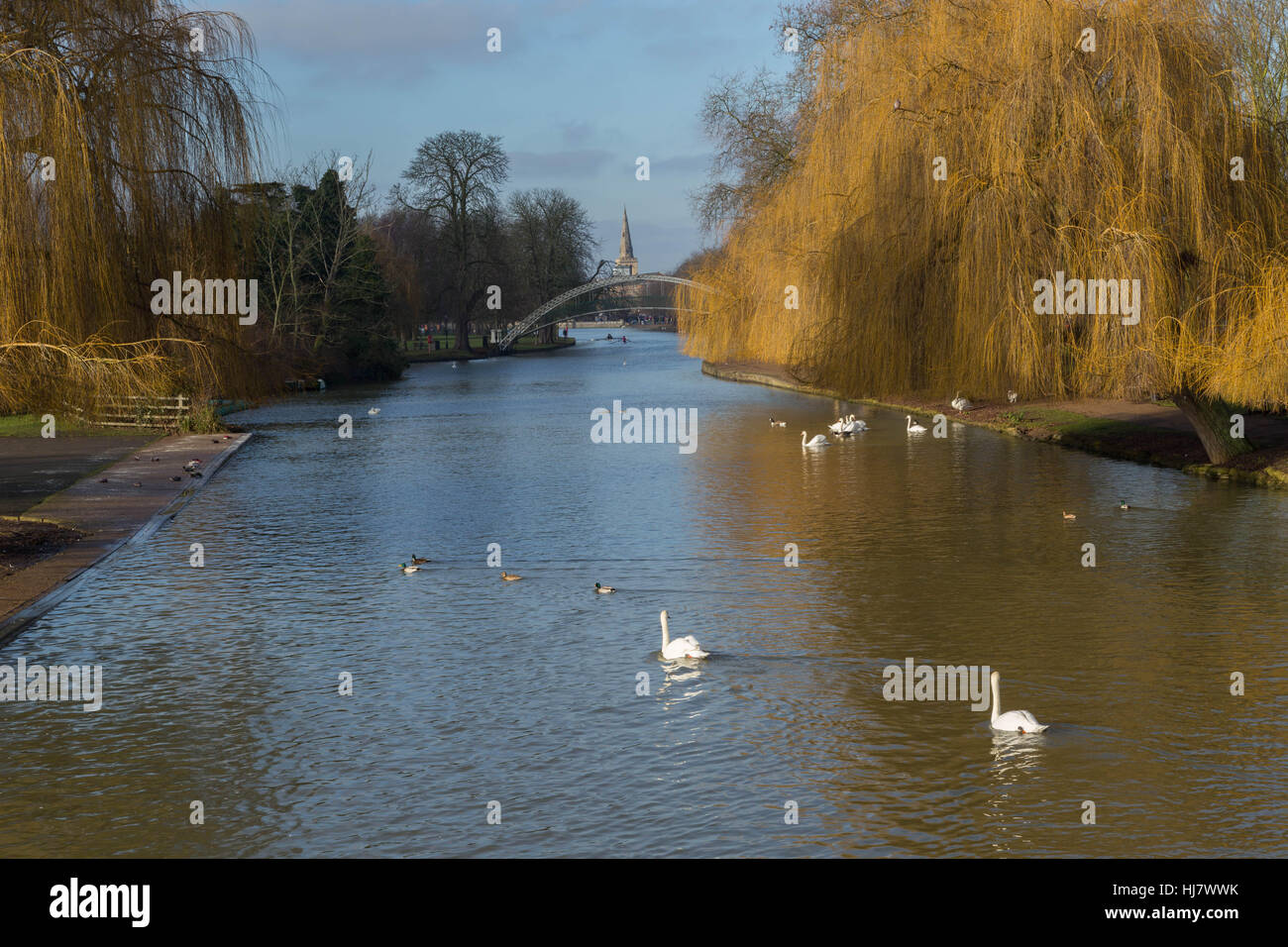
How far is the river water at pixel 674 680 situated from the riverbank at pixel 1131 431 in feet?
5.61

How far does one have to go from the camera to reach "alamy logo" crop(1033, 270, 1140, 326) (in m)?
24.7

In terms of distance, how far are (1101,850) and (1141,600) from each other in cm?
822

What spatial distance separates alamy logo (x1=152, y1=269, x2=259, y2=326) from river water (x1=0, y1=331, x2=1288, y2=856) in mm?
3864

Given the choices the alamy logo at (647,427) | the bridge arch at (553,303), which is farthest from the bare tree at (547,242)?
the alamy logo at (647,427)

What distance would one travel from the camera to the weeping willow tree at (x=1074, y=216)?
79.8 feet

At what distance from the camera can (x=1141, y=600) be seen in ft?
54.6

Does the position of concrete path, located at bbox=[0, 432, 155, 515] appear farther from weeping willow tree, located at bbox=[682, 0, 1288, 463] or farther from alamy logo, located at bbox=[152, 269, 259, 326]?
weeping willow tree, located at bbox=[682, 0, 1288, 463]

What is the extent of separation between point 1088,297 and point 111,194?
1774 cm

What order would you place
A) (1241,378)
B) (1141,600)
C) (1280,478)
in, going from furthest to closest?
(1280,478)
(1241,378)
(1141,600)

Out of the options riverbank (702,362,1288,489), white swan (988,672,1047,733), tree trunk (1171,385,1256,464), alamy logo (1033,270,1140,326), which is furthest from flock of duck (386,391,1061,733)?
riverbank (702,362,1288,489)

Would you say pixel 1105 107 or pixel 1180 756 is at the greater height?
pixel 1105 107
